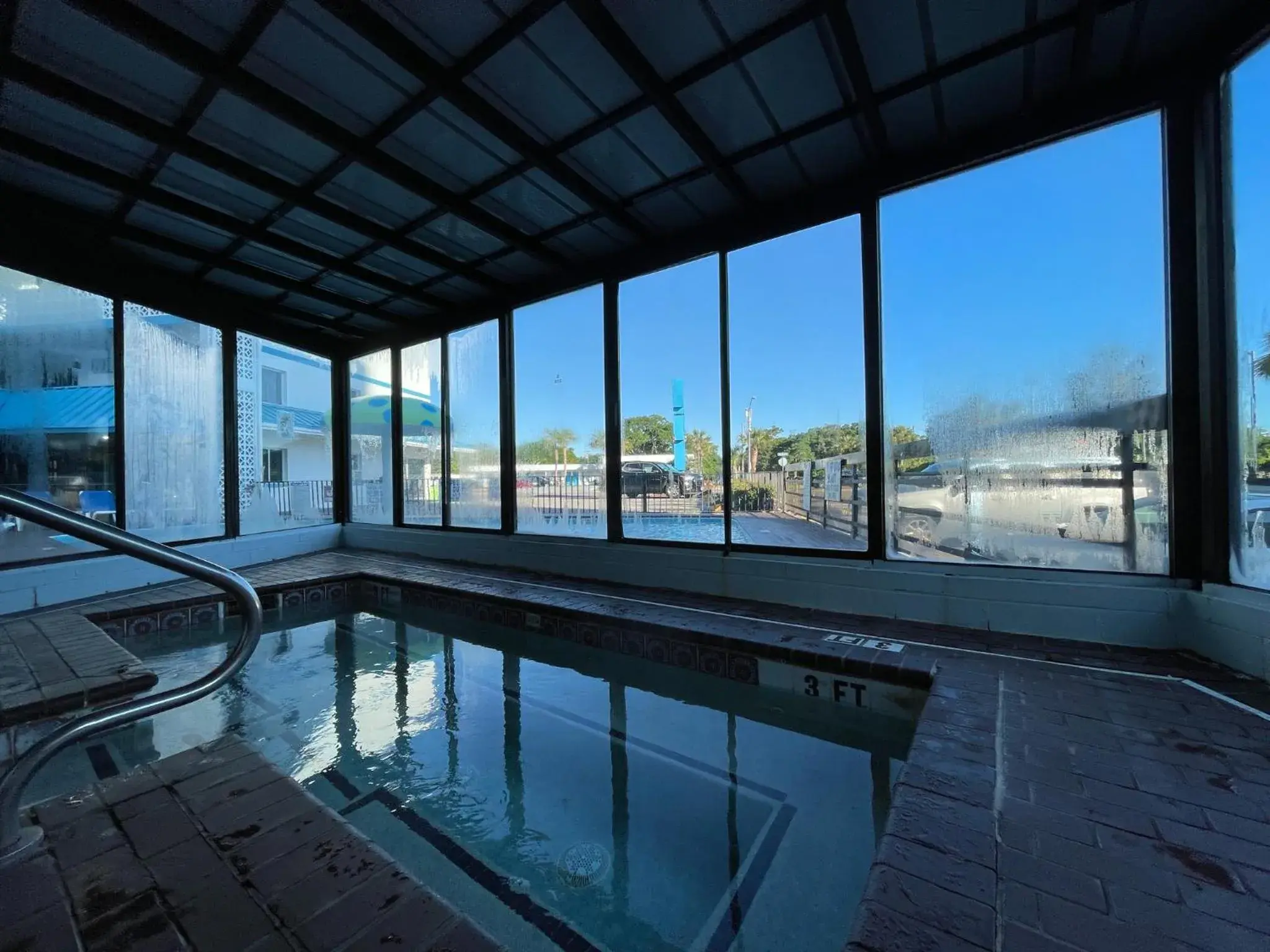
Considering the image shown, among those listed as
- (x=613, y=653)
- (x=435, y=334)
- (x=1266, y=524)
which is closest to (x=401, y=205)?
(x=435, y=334)

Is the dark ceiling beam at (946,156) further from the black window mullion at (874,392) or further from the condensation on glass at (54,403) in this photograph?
the condensation on glass at (54,403)

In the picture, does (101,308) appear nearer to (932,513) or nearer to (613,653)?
(613,653)

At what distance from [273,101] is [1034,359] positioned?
464cm

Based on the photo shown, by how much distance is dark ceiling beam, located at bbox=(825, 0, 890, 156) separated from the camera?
2.36 metres

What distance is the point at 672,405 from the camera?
483cm

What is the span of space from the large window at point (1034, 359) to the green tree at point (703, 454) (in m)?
1.40

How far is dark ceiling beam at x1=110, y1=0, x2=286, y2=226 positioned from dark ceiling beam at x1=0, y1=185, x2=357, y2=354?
2.97 feet

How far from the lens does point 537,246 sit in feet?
15.0

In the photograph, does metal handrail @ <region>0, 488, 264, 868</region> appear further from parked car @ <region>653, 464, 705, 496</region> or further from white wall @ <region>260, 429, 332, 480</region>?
white wall @ <region>260, 429, 332, 480</region>

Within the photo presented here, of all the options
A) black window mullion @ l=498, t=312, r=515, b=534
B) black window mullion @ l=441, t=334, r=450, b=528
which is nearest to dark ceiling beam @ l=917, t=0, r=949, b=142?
black window mullion @ l=498, t=312, r=515, b=534

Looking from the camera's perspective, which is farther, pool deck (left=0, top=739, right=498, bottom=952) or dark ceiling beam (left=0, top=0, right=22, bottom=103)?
dark ceiling beam (left=0, top=0, right=22, bottom=103)

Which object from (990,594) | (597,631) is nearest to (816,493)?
(990,594)

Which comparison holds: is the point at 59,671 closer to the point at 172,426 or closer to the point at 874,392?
the point at 172,426

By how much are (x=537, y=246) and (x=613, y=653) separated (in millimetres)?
3508
